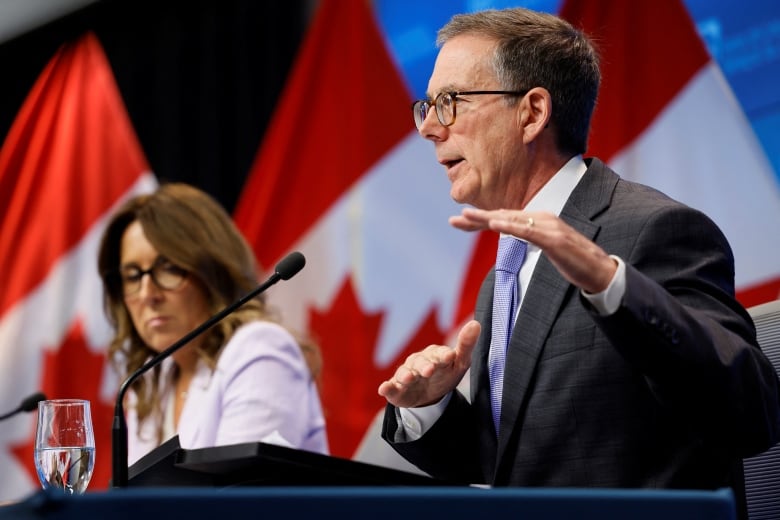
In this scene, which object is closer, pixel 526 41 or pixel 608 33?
pixel 526 41

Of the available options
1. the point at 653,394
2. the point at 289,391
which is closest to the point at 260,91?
the point at 289,391

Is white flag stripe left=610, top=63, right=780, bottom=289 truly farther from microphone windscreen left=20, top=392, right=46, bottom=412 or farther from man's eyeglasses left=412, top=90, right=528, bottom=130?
microphone windscreen left=20, top=392, right=46, bottom=412

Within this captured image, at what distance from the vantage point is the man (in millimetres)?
1313

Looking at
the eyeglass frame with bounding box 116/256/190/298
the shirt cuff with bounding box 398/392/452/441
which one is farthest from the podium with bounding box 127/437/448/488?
the eyeglass frame with bounding box 116/256/190/298

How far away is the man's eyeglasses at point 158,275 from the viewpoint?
113 inches

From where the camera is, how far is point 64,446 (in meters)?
1.62

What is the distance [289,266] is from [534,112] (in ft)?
1.64

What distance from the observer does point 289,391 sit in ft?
8.70

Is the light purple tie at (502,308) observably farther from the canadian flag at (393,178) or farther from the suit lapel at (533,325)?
the canadian flag at (393,178)

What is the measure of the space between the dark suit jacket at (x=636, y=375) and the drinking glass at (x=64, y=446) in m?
0.52

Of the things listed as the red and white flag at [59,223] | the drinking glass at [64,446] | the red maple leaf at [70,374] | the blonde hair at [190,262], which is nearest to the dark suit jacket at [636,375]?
the drinking glass at [64,446]

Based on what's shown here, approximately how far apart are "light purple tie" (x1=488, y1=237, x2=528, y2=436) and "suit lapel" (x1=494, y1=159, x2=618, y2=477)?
0.09m

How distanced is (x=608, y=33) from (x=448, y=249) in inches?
34.4

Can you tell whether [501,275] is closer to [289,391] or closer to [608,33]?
[289,391]
